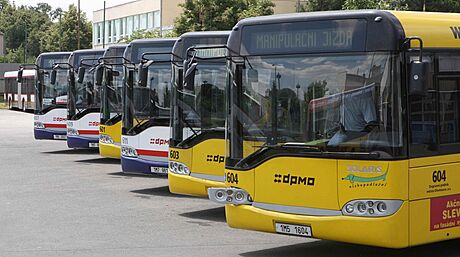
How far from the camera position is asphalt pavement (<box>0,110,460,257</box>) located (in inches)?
427

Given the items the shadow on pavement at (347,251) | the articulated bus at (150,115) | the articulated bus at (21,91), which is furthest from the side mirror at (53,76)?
the articulated bus at (21,91)

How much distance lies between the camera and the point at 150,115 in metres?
17.0

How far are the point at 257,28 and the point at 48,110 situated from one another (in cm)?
1795

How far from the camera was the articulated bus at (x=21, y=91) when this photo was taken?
56256mm

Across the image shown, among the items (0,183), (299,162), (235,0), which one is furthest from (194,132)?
(235,0)

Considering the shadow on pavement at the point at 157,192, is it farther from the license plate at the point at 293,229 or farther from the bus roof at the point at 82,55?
the bus roof at the point at 82,55

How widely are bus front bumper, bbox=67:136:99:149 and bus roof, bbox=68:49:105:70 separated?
2013mm

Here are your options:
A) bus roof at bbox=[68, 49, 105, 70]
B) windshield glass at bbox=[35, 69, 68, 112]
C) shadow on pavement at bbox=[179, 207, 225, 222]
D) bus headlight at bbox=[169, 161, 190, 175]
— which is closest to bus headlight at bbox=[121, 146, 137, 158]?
shadow on pavement at bbox=[179, 207, 225, 222]

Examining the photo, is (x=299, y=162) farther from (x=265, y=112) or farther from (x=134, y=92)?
(x=134, y=92)

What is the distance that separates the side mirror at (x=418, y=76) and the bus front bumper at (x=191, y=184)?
460 cm

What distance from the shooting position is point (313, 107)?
9.55 metres

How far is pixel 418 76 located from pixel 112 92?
42.6 ft

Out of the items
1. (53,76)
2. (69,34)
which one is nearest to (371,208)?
(53,76)

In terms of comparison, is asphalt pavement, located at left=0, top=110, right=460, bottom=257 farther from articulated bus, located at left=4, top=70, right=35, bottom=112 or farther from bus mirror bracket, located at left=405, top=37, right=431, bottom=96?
articulated bus, located at left=4, top=70, right=35, bottom=112
